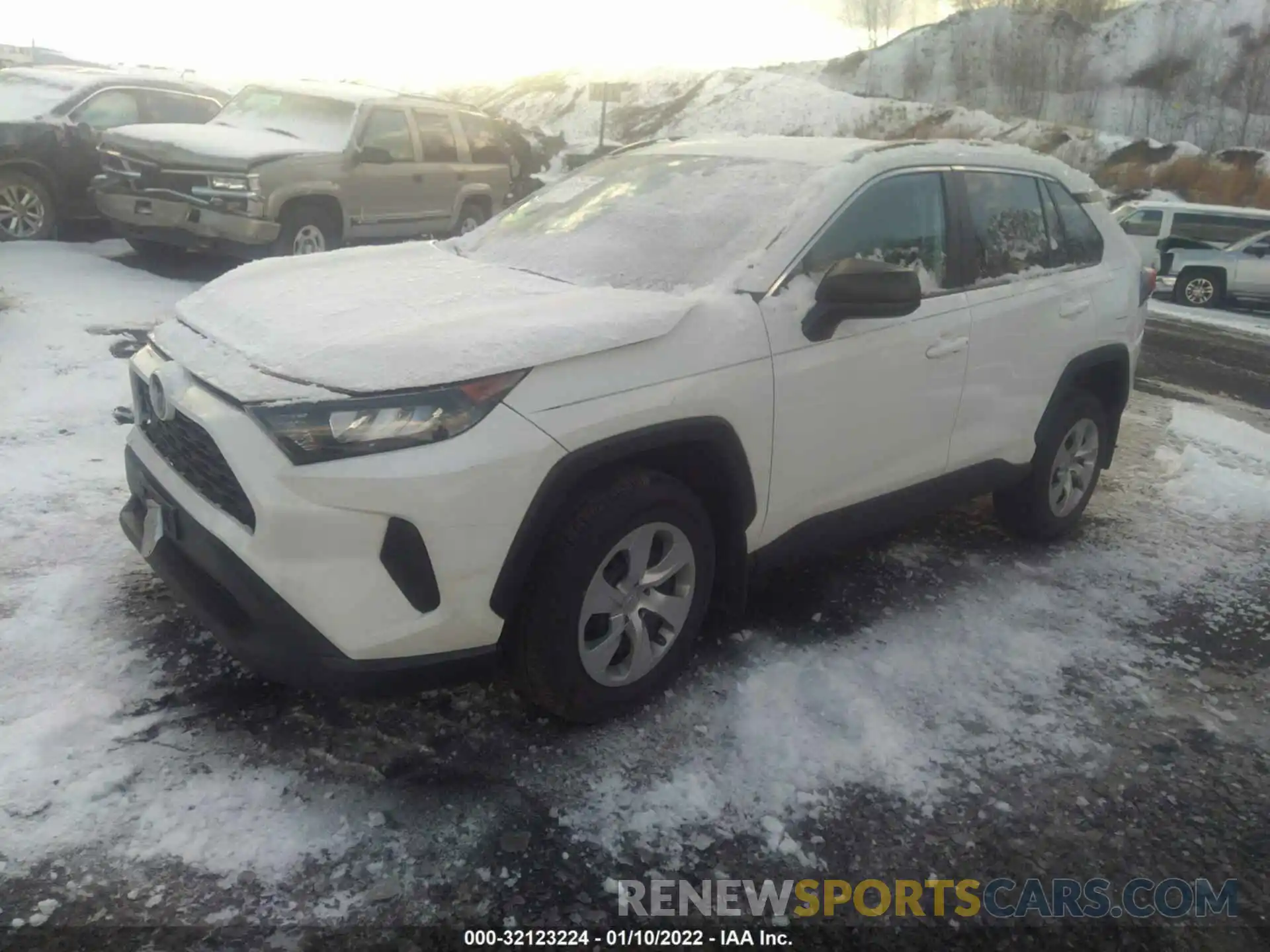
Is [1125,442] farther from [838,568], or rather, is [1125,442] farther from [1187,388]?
[838,568]

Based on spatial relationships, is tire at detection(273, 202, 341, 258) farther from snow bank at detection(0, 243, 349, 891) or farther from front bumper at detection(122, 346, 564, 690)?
front bumper at detection(122, 346, 564, 690)

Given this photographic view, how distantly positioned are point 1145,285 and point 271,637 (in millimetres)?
4421

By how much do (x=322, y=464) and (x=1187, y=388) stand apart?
8.29 meters

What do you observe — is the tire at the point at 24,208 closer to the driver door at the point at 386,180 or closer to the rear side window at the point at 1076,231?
the driver door at the point at 386,180

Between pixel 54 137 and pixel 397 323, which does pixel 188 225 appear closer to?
pixel 54 137

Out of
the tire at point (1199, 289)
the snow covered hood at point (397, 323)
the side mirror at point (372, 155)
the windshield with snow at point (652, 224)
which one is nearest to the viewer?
the snow covered hood at point (397, 323)

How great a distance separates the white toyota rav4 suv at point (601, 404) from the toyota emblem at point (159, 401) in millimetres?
10

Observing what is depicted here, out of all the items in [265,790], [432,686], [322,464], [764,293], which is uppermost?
[764,293]

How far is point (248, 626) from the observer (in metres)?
2.62

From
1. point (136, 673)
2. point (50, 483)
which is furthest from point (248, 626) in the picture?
point (50, 483)

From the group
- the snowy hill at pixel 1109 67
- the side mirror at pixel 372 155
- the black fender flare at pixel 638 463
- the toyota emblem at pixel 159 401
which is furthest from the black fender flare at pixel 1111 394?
the snowy hill at pixel 1109 67

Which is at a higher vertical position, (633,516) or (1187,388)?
(633,516)

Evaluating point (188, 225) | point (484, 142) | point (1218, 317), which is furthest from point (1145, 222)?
point (188, 225)

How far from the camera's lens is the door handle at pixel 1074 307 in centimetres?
438
